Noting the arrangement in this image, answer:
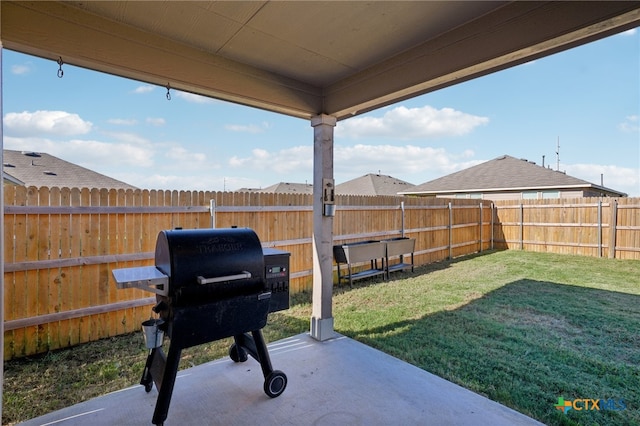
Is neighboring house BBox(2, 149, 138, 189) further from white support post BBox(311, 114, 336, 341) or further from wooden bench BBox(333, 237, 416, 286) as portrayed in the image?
white support post BBox(311, 114, 336, 341)

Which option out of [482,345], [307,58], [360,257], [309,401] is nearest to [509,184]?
[360,257]

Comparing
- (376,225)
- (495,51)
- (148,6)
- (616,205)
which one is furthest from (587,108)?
(148,6)

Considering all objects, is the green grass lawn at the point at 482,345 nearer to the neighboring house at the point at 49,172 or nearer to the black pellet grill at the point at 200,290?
the black pellet grill at the point at 200,290

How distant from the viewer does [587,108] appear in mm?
11422

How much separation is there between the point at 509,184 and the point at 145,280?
50.2 ft

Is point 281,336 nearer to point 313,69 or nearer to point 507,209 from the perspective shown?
point 313,69

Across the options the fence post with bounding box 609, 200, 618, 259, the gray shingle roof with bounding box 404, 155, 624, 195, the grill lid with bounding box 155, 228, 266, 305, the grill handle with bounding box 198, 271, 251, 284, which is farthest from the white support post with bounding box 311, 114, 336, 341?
the gray shingle roof with bounding box 404, 155, 624, 195

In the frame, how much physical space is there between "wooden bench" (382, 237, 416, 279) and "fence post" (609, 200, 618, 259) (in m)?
6.01

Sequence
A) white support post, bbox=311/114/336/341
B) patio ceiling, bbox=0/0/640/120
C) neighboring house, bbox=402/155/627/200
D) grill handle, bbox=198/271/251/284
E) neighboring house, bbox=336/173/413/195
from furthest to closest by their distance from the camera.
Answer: neighboring house, bbox=336/173/413/195
neighboring house, bbox=402/155/627/200
white support post, bbox=311/114/336/341
grill handle, bbox=198/271/251/284
patio ceiling, bbox=0/0/640/120

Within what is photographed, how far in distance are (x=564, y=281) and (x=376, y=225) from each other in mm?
3925

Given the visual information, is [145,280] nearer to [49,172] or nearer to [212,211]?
[212,211]

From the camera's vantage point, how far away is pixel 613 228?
8.71m

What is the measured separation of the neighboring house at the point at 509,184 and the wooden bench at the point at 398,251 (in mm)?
8968

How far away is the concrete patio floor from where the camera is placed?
216cm
